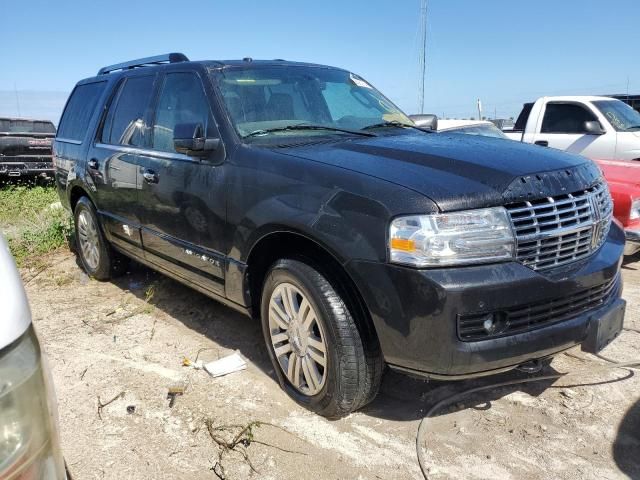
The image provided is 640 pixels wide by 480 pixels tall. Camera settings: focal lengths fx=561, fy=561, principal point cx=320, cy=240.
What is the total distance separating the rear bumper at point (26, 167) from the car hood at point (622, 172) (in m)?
10.1

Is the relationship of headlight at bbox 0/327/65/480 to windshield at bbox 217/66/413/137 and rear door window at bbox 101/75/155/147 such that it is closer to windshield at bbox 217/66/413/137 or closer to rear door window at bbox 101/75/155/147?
windshield at bbox 217/66/413/137

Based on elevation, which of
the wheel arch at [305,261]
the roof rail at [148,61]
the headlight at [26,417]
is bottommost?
the wheel arch at [305,261]

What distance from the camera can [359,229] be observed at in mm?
2461

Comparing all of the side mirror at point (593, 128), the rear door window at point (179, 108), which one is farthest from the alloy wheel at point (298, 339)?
the side mirror at point (593, 128)

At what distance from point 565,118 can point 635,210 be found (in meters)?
4.70

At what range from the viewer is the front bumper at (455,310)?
230 centimetres

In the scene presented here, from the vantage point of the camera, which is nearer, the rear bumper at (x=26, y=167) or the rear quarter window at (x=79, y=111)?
the rear quarter window at (x=79, y=111)

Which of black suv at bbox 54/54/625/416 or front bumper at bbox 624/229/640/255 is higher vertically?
black suv at bbox 54/54/625/416

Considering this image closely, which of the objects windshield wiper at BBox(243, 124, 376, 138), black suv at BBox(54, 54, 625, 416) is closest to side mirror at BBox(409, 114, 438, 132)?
black suv at BBox(54, 54, 625, 416)

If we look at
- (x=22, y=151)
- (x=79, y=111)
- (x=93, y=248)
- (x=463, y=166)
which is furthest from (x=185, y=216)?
(x=22, y=151)

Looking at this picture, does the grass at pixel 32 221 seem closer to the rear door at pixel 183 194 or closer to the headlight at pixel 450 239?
the rear door at pixel 183 194

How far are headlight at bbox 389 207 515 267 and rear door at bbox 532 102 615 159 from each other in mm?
6924

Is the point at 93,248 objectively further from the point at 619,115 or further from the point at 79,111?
the point at 619,115

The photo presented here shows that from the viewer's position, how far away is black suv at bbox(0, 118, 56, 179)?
10875 mm
